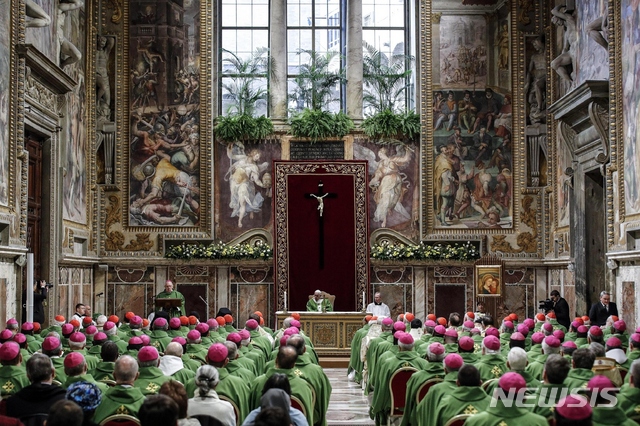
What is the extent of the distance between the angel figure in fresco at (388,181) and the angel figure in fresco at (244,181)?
267cm

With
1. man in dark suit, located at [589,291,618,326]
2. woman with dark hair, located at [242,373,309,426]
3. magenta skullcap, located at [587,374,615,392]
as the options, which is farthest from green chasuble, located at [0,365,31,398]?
man in dark suit, located at [589,291,618,326]

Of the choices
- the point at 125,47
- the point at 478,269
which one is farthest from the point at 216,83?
the point at 478,269

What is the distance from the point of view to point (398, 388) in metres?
10.3

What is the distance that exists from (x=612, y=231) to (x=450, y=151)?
6.50m

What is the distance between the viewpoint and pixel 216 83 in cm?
2366

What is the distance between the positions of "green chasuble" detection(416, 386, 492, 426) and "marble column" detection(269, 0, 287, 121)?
1679 cm

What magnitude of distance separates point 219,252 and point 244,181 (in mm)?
2047

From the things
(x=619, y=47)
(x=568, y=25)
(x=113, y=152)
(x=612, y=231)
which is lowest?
(x=612, y=231)

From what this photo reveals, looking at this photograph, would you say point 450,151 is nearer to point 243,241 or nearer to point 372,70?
point 372,70

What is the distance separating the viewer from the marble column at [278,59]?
23453 millimetres

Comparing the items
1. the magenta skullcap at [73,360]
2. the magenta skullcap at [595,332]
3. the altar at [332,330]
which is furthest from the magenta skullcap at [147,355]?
the altar at [332,330]

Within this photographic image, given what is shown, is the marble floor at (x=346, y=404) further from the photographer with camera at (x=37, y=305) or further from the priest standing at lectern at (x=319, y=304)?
the photographer with camera at (x=37, y=305)

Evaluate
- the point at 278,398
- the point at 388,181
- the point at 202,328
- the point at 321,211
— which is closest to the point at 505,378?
the point at 278,398

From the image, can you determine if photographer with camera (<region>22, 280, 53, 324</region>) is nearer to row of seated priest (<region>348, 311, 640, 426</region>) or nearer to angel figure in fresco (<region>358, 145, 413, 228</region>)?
row of seated priest (<region>348, 311, 640, 426</region>)
